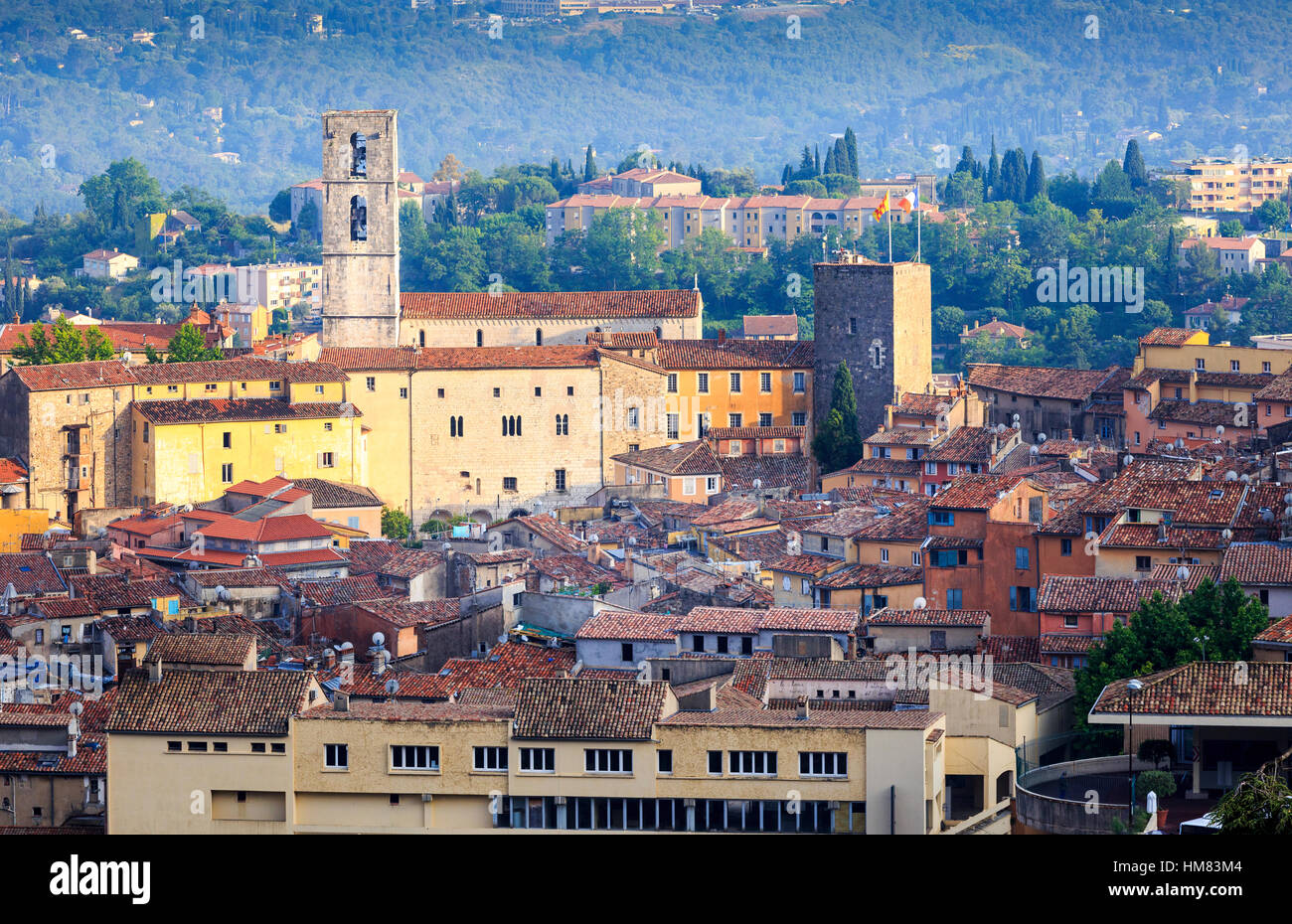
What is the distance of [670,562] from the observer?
33.0 metres

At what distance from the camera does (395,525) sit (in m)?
43.4

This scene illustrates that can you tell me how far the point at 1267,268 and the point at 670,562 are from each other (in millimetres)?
62156

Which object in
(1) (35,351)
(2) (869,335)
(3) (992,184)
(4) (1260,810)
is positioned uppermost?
(3) (992,184)

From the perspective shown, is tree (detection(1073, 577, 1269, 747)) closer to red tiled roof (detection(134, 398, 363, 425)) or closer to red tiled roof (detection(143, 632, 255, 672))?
red tiled roof (detection(143, 632, 255, 672))

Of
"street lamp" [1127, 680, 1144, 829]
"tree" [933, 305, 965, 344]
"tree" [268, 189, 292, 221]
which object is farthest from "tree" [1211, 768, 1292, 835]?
"tree" [268, 189, 292, 221]

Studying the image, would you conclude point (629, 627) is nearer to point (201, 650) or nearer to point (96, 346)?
point (201, 650)

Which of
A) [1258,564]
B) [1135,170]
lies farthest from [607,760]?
[1135,170]

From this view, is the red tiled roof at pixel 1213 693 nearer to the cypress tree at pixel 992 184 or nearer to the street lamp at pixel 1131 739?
the street lamp at pixel 1131 739

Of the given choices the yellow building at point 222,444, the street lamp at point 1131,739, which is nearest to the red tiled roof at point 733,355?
the yellow building at point 222,444

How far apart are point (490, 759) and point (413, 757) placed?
570mm
